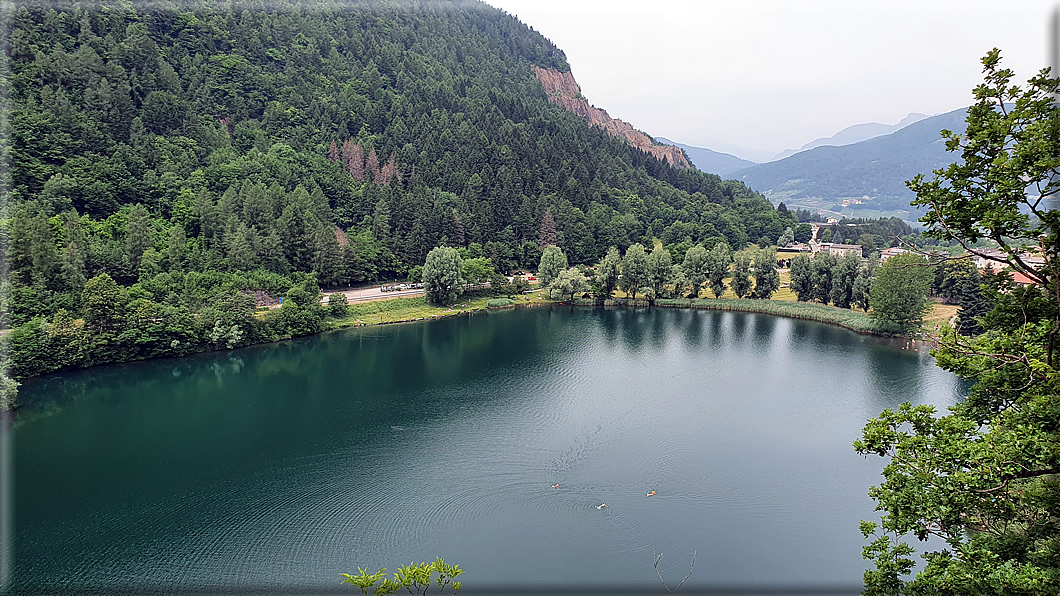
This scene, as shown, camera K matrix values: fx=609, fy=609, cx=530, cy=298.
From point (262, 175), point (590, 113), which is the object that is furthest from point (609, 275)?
point (590, 113)

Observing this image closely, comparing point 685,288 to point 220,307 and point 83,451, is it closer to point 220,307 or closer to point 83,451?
point 220,307

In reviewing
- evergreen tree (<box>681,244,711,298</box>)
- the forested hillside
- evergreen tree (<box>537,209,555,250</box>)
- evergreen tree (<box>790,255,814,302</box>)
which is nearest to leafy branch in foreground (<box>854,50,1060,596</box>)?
the forested hillside

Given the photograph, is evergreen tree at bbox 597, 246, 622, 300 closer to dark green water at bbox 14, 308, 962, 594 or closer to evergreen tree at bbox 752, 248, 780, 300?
evergreen tree at bbox 752, 248, 780, 300

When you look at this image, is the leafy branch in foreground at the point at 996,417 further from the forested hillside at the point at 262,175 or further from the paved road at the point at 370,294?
the paved road at the point at 370,294

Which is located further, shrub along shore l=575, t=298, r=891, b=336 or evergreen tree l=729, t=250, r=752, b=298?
evergreen tree l=729, t=250, r=752, b=298

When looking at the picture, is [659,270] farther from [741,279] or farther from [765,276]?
[765,276]

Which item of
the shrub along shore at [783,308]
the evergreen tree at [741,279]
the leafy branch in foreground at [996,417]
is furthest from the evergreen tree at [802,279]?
the leafy branch in foreground at [996,417]

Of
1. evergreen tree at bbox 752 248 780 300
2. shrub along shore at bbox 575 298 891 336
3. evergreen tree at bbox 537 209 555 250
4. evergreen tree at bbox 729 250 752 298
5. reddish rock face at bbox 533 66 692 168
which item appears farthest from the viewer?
reddish rock face at bbox 533 66 692 168
